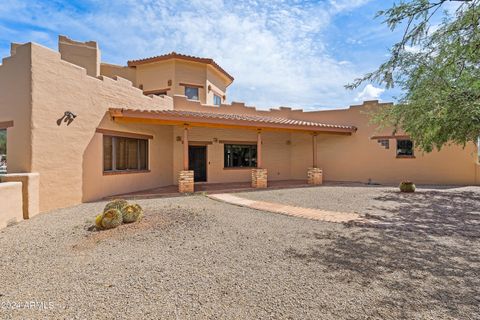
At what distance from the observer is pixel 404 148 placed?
48.4 feet

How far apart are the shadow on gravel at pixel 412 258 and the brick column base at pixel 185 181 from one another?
22.7 feet

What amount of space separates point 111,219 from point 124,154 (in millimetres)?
5535

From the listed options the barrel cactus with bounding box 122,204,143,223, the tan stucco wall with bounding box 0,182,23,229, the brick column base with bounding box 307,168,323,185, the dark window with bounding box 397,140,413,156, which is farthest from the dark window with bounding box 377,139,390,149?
the tan stucco wall with bounding box 0,182,23,229

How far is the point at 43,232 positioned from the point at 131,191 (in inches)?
209

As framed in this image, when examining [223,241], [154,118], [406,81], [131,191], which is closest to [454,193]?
[406,81]

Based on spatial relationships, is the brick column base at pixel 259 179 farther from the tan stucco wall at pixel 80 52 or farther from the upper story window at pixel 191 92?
the tan stucco wall at pixel 80 52

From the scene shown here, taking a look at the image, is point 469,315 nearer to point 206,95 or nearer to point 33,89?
point 33,89

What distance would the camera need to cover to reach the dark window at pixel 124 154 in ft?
32.9

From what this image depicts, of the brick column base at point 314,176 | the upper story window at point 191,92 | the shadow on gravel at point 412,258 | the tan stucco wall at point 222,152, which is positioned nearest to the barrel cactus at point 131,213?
the shadow on gravel at point 412,258

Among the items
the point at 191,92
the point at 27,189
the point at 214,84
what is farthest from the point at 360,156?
the point at 27,189

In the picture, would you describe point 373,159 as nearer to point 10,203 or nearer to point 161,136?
point 161,136

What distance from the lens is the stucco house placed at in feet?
24.9

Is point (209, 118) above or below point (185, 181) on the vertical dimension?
above

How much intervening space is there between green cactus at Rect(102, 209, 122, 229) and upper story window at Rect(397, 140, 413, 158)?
15721 mm
